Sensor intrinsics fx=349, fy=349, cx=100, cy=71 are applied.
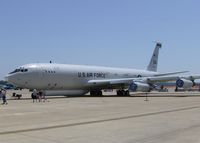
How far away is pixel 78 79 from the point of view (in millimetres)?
42375

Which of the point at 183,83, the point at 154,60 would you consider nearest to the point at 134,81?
the point at 183,83

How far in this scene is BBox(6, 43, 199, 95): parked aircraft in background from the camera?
36.8m

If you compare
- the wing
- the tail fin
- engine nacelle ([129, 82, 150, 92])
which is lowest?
engine nacelle ([129, 82, 150, 92])

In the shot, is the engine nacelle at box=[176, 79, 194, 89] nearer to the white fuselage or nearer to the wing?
the wing

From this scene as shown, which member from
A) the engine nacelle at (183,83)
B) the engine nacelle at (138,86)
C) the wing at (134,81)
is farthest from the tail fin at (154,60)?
the engine nacelle at (138,86)

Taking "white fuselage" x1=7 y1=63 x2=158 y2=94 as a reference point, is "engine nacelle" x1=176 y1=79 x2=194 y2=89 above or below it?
below

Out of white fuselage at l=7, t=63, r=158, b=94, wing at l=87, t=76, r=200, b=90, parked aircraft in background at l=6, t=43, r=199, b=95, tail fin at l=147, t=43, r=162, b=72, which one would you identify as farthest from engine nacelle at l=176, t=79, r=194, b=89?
tail fin at l=147, t=43, r=162, b=72

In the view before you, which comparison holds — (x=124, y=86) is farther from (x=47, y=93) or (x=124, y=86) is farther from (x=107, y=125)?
(x=107, y=125)

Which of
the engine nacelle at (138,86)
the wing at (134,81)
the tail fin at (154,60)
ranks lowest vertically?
the engine nacelle at (138,86)

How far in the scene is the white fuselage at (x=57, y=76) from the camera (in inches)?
1437

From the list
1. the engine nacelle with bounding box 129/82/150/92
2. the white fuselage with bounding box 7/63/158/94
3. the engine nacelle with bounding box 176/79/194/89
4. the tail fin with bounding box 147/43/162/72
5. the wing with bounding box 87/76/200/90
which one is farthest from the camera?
the tail fin with bounding box 147/43/162/72

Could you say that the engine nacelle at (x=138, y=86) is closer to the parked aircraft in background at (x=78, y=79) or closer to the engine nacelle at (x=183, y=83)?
the parked aircraft in background at (x=78, y=79)

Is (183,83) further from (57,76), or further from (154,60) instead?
(154,60)

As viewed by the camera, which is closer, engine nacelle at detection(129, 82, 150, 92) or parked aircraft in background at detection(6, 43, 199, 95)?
parked aircraft in background at detection(6, 43, 199, 95)
